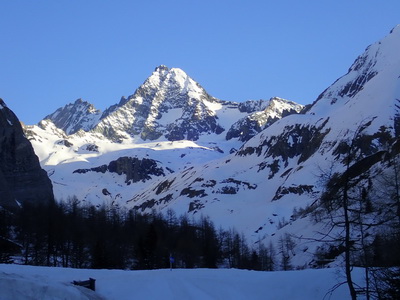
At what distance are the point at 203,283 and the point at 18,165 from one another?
326 feet

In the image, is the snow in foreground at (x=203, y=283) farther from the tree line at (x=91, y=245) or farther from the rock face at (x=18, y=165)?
the rock face at (x=18, y=165)

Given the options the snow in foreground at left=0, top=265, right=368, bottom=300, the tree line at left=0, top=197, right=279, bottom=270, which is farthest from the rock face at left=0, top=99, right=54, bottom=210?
the snow in foreground at left=0, top=265, right=368, bottom=300

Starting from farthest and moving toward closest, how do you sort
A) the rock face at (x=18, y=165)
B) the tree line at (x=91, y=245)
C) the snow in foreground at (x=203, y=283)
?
the rock face at (x=18, y=165) → the tree line at (x=91, y=245) → the snow in foreground at (x=203, y=283)

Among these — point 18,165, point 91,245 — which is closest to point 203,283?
point 91,245

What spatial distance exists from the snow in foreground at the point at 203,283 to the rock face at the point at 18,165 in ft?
287

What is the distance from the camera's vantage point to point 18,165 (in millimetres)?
121688

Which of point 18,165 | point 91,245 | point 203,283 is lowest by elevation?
point 203,283

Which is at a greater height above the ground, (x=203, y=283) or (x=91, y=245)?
(x=91, y=245)

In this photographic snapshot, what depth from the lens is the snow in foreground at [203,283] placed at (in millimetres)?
28886

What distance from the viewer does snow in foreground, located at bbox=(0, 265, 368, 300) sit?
28.9 metres

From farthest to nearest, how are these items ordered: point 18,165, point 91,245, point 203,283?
point 18,165, point 91,245, point 203,283

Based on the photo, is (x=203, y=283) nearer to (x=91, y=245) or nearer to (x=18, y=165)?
(x=91, y=245)

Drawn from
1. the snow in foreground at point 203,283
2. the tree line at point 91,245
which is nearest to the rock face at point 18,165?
the tree line at point 91,245

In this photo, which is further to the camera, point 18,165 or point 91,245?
point 18,165
